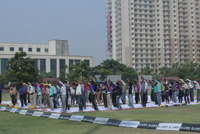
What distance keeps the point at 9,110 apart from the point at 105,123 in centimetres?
1127

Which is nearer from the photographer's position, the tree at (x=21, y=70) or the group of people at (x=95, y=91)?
the group of people at (x=95, y=91)

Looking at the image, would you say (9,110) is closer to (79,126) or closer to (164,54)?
(79,126)

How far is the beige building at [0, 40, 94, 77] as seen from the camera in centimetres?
10912

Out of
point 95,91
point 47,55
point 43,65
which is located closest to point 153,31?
point 47,55

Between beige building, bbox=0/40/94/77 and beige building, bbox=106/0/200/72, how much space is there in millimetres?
16445

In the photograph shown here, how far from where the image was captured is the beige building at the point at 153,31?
125m

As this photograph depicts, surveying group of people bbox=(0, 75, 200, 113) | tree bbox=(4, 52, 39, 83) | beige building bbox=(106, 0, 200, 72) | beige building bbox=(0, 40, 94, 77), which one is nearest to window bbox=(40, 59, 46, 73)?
beige building bbox=(0, 40, 94, 77)

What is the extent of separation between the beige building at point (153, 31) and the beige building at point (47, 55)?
54.0ft

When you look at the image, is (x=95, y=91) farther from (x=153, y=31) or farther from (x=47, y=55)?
(x=153, y=31)

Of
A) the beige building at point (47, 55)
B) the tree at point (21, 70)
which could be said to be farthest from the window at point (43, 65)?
the tree at point (21, 70)

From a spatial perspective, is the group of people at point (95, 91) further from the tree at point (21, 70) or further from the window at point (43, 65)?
the window at point (43, 65)

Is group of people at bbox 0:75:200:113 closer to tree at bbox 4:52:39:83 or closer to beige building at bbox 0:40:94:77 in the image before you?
tree at bbox 4:52:39:83

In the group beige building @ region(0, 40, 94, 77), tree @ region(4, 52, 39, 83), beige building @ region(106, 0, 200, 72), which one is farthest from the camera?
beige building @ region(106, 0, 200, 72)

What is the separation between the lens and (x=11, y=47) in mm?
112375
